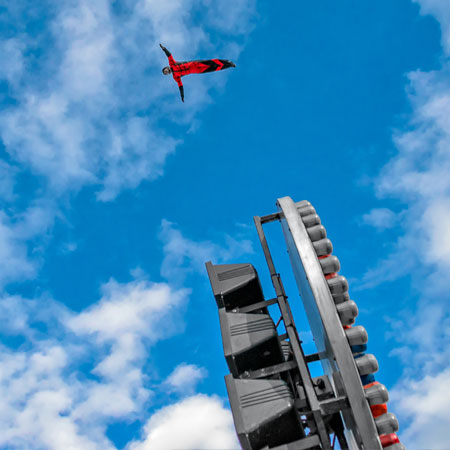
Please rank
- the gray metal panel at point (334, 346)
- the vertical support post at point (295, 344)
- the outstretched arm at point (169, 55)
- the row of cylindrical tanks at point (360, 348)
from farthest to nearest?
the outstretched arm at point (169, 55) → the vertical support post at point (295, 344) → the row of cylindrical tanks at point (360, 348) → the gray metal panel at point (334, 346)

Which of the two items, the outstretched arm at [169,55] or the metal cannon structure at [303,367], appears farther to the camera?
the outstretched arm at [169,55]

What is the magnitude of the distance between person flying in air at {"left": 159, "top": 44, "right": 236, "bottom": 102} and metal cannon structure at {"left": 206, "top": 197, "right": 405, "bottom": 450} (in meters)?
17.0

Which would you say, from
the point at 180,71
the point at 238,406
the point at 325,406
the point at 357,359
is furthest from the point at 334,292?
the point at 180,71

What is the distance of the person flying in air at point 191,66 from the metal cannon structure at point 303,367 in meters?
17.0

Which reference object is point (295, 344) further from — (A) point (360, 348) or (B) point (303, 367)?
(A) point (360, 348)

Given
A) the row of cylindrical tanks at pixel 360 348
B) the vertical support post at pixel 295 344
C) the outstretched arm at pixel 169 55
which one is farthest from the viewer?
the outstretched arm at pixel 169 55

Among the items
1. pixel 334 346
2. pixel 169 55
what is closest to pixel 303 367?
pixel 334 346

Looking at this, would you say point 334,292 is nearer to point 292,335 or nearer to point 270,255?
point 292,335

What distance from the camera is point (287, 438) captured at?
889cm

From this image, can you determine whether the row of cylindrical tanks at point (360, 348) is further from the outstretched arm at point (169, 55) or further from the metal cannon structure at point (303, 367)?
the outstretched arm at point (169, 55)

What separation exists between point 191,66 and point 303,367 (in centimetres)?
2141

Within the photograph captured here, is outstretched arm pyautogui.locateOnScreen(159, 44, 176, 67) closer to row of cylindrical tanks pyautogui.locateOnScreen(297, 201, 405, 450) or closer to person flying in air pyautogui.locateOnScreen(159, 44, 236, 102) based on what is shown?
person flying in air pyautogui.locateOnScreen(159, 44, 236, 102)

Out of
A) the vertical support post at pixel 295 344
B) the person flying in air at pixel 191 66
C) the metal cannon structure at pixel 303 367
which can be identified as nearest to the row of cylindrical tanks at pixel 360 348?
the metal cannon structure at pixel 303 367

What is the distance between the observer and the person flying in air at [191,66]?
85.4 ft
